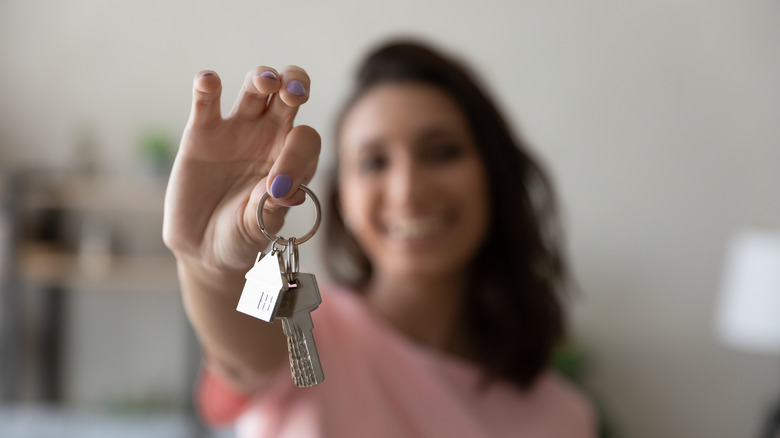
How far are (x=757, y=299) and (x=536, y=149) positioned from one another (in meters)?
0.80

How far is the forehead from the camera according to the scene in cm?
88

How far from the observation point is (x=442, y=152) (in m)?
0.91

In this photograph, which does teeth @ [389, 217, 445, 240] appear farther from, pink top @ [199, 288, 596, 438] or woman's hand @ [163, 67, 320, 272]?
woman's hand @ [163, 67, 320, 272]

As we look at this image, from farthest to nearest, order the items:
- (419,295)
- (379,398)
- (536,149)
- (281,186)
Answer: (536,149)
(419,295)
(379,398)
(281,186)

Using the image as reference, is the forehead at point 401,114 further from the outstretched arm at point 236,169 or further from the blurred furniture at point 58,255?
the blurred furniture at point 58,255

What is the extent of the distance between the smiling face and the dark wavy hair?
29 millimetres

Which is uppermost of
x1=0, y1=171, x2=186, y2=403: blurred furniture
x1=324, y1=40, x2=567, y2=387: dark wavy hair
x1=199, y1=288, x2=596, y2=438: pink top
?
x1=324, y1=40, x2=567, y2=387: dark wavy hair

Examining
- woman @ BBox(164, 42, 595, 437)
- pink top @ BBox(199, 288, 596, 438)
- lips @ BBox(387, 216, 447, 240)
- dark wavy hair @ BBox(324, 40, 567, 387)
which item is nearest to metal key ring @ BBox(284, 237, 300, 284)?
woman @ BBox(164, 42, 595, 437)

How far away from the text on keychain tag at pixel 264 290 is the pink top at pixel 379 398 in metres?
0.46

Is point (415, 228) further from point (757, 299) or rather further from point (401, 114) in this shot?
point (757, 299)

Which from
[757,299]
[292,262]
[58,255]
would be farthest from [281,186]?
[58,255]

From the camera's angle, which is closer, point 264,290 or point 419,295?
point 264,290

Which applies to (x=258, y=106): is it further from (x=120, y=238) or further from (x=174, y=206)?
(x=120, y=238)

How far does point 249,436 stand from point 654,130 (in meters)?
1.74
